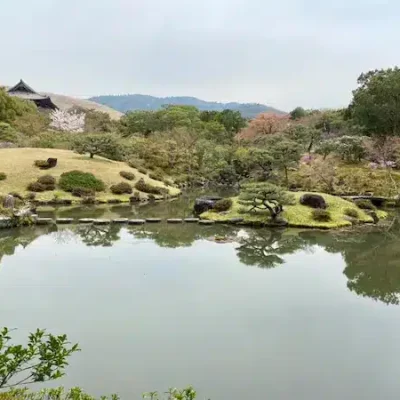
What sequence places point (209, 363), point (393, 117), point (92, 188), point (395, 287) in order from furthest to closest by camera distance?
point (393, 117) < point (92, 188) < point (395, 287) < point (209, 363)

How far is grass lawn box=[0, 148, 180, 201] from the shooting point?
24.7m

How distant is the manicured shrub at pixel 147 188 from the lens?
27.2 metres

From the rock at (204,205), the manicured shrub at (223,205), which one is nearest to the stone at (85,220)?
the rock at (204,205)

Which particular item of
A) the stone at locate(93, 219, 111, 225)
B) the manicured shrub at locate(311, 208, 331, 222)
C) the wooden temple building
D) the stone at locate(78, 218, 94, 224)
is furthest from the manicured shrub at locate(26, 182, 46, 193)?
the wooden temple building

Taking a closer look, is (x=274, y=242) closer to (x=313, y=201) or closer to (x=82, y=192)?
(x=313, y=201)

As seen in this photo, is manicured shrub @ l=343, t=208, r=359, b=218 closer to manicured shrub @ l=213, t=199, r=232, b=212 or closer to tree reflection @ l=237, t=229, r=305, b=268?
tree reflection @ l=237, t=229, r=305, b=268

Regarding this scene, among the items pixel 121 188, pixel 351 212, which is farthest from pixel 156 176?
pixel 351 212

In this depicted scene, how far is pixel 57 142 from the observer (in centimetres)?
3544

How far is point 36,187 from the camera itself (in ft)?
80.6

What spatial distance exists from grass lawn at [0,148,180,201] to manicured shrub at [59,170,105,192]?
1.32ft

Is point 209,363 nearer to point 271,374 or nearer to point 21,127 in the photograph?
point 271,374

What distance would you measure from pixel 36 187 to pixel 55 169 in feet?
8.36

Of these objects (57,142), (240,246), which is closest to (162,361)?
(240,246)

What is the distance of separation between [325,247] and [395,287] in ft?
14.2
